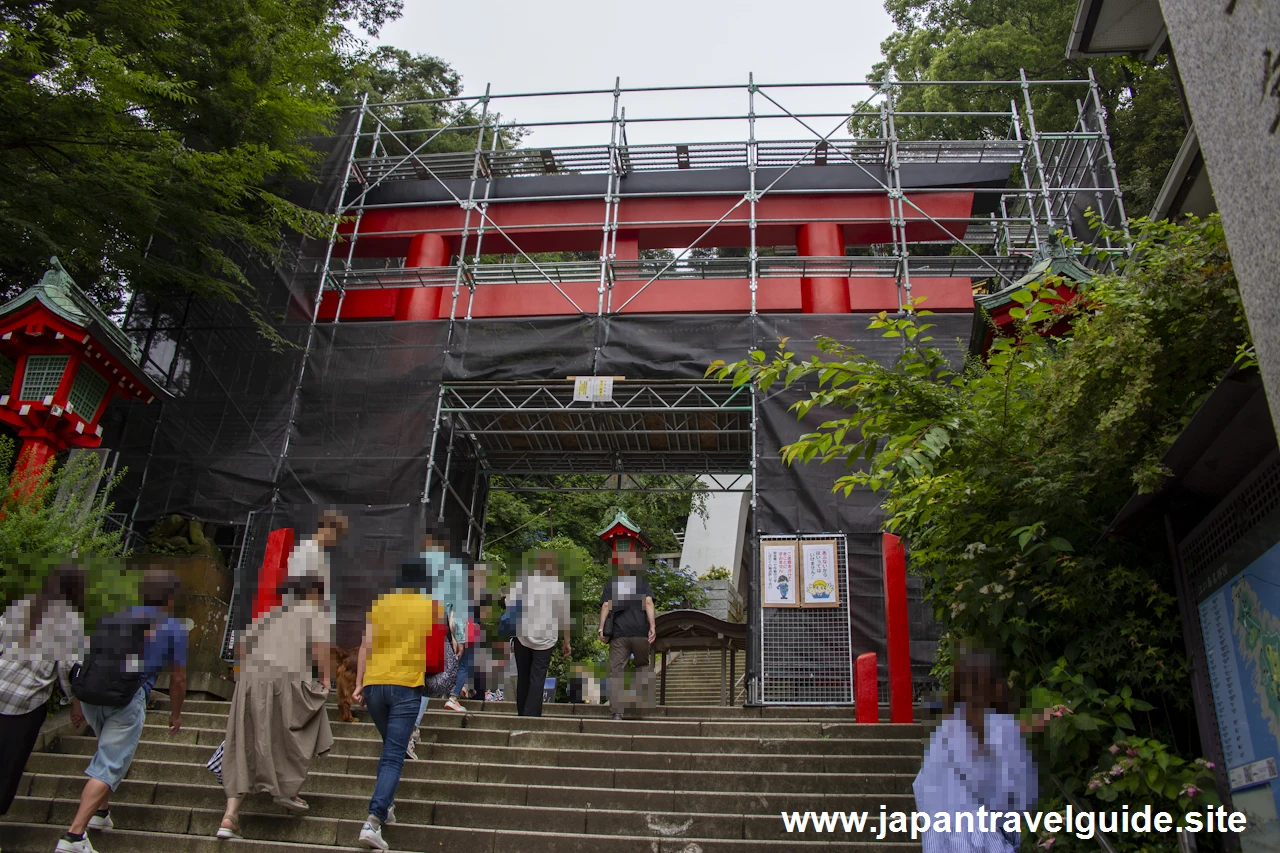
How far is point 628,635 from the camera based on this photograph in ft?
Answer: 26.2

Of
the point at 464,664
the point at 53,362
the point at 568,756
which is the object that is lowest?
the point at 568,756

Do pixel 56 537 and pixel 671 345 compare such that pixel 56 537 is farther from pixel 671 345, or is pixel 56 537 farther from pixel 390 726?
pixel 671 345

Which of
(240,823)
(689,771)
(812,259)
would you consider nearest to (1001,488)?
(689,771)

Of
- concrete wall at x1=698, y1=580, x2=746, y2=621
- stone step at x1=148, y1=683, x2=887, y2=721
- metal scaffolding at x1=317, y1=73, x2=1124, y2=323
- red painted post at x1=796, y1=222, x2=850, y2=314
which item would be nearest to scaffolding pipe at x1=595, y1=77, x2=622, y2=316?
metal scaffolding at x1=317, y1=73, x2=1124, y2=323

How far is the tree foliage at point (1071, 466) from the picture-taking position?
4457 mm

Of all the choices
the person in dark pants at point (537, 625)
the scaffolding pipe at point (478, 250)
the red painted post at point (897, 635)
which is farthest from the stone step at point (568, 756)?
the scaffolding pipe at point (478, 250)

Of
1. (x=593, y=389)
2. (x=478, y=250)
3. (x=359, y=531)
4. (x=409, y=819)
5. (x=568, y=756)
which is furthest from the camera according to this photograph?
(x=478, y=250)

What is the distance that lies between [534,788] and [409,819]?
873 millimetres

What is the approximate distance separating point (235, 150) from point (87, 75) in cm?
191

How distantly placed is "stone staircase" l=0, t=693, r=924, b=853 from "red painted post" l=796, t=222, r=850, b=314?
26.4 feet

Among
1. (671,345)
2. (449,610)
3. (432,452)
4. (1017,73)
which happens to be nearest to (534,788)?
(449,610)

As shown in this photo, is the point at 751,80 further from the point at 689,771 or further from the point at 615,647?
the point at 689,771

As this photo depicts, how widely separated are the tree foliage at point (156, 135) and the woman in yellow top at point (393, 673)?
7590mm

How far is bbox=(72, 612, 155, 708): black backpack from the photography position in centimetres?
510
